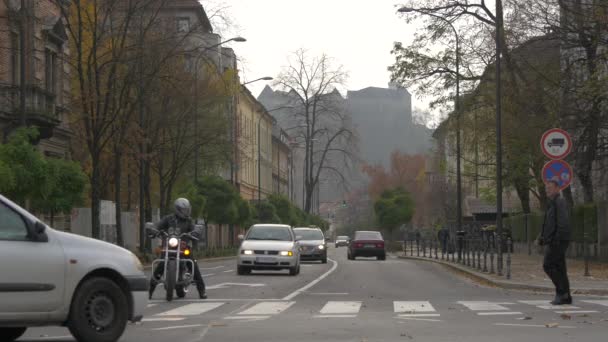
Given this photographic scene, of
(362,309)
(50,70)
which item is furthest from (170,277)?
(50,70)

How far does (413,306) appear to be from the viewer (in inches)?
648

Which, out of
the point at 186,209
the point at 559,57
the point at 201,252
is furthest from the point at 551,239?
the point at 201,252

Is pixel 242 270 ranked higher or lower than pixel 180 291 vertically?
lower

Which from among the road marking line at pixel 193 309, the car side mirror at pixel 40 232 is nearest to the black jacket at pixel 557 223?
the road marking line at pixel 193 309

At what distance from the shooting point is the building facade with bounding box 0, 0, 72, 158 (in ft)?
113

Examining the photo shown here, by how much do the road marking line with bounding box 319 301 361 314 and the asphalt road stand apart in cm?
1

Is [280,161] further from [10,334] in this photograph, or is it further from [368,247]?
[10,334]

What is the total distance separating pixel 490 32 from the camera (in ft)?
138

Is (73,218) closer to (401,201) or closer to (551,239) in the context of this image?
(551,239)

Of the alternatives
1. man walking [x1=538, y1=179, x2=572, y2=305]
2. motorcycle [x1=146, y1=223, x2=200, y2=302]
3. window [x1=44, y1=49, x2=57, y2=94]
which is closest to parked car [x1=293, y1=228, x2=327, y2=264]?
window [x1=44, y1=49, x2=57, y2=94]

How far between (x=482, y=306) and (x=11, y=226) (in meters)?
8.68

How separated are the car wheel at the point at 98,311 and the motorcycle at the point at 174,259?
654 centimetres

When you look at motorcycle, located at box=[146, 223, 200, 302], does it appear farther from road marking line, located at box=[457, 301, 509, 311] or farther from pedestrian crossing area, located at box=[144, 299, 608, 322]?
road marking line, located at box=[457, 301, 509, 311]

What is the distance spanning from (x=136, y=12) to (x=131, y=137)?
7.80 meters
